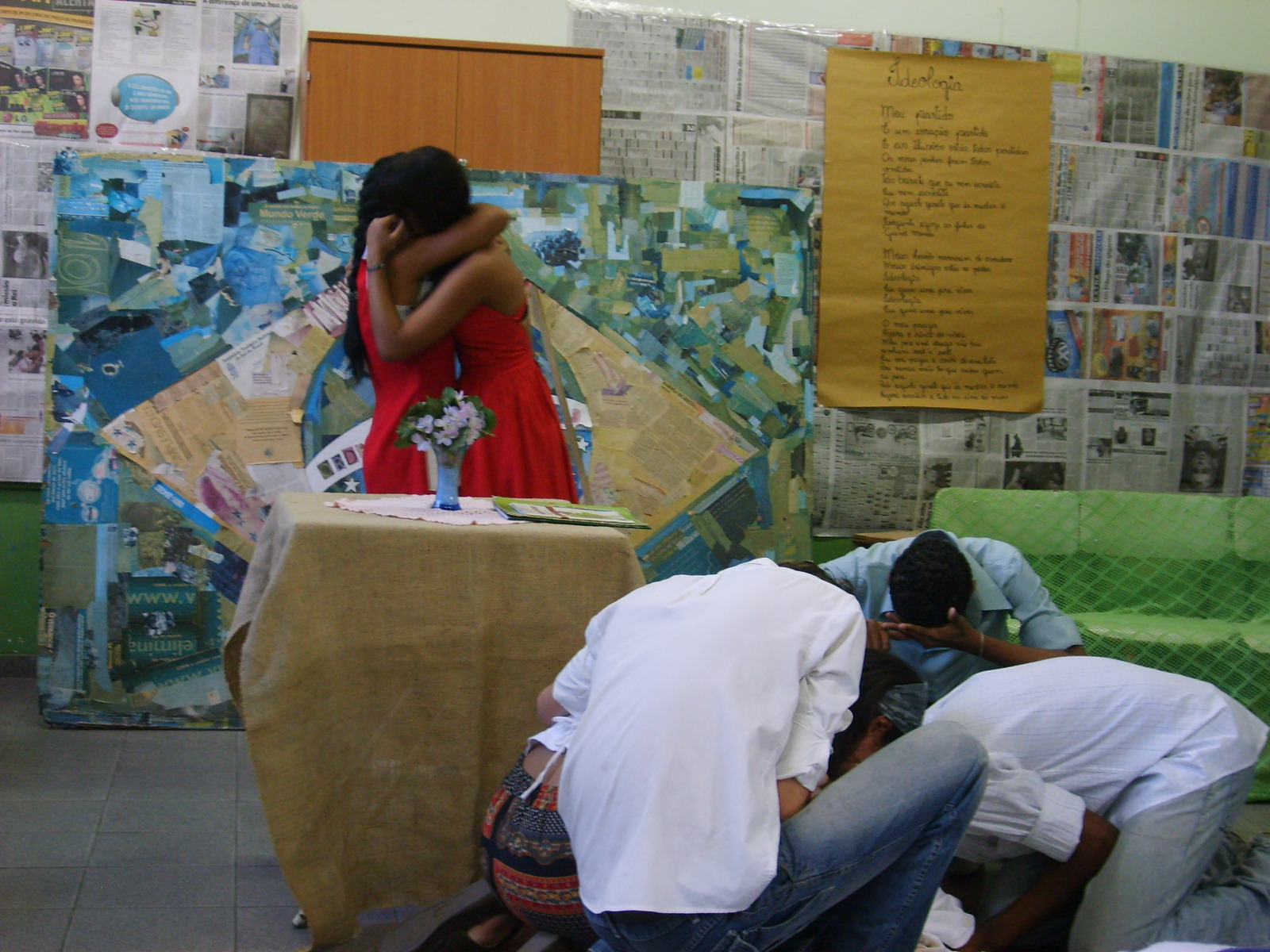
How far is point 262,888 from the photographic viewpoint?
2217 millimetres

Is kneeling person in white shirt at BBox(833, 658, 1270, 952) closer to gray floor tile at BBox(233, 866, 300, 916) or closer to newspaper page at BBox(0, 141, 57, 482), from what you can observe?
gray floor tile at BBox(233, 866, 300, 916)

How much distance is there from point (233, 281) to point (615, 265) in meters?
1.12

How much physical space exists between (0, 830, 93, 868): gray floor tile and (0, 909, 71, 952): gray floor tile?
0.76 feet

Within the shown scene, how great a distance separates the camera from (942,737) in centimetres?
154

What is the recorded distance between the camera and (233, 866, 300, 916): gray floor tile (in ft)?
7.07

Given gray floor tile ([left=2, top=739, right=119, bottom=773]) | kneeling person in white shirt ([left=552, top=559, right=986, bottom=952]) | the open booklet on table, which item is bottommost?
gray floor tile ([left=2, top=739, right=119, bottom=773])

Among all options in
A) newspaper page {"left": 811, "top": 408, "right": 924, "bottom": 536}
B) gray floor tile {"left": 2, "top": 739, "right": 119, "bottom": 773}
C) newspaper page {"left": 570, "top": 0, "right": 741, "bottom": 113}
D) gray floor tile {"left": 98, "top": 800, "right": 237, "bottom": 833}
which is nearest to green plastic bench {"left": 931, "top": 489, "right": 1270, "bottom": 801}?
newspaper page {"left": 811, "top": 408, "right": 924, "bottom": 536}

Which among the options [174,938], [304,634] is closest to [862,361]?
[304,634]

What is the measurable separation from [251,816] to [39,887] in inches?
20.1

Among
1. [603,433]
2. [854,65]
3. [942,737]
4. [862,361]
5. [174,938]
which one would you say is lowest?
[174,938]

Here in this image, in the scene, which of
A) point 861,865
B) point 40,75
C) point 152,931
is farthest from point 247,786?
point 40,75

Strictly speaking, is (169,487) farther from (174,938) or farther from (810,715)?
(810,715)

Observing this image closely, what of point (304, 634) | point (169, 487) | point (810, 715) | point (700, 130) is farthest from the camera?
point (700, 130)

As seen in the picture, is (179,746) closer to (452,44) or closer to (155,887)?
(155,887)
